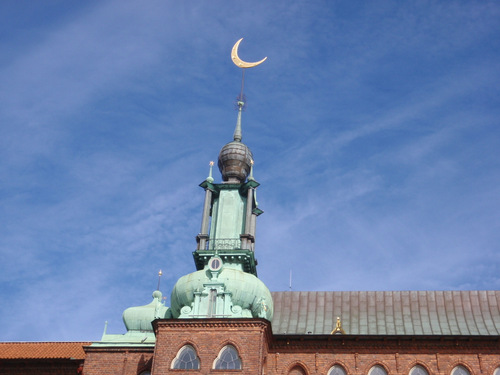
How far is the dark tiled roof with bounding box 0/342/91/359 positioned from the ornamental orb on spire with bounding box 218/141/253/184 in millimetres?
13021

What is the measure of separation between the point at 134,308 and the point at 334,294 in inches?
454

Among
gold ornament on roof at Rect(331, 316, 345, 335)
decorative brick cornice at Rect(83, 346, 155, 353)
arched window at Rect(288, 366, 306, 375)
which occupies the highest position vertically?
gold ornament on roof at Rect(331, 316, 345, 335)

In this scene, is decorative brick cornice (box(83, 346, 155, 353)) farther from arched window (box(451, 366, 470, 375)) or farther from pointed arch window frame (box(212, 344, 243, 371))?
arched window (box(451, 366, 470, 375))

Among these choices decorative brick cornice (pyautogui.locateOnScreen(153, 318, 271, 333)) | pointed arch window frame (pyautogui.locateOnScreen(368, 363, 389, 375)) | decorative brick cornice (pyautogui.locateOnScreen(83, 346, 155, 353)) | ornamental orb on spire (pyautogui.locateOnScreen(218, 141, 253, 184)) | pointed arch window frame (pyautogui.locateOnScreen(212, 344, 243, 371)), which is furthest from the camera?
ornamental orb on spire (pyautogui.locateOnScreen(218, 141, 253, 184))

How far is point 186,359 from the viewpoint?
142 feet

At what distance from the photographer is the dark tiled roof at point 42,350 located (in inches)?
1932

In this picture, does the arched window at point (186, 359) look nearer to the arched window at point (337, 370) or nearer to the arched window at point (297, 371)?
the arched window at point (297, 371)

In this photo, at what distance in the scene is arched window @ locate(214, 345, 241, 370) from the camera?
4269 cm

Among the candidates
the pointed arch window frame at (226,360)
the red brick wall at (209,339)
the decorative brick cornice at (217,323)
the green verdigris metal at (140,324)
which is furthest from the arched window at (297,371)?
the green verdigris metal at (140,324)

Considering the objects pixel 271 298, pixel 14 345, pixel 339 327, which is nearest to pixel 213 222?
pixel 271 298

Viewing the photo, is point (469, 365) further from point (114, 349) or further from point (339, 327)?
point (114, 349)

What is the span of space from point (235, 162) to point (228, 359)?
48.2ft

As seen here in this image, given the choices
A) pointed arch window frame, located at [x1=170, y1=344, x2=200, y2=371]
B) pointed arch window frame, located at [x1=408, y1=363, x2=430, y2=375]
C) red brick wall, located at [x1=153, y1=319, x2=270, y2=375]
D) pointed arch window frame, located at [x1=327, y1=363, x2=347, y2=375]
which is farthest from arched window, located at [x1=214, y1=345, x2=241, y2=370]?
pointed arch window frame, located at [x1=408, y1=363, x2=430, y2=375]

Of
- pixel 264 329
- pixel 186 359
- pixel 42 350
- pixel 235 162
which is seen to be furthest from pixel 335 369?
pixel 42 350
